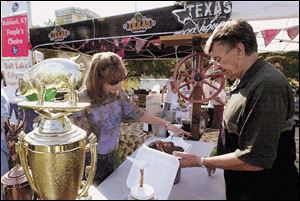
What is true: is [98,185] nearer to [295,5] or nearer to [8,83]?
[295,5]

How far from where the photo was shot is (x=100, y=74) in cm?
134

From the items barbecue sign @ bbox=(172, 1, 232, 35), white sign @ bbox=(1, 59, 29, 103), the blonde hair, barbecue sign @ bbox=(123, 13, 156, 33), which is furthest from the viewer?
white sign @ bbox=(1, 59, 29, 103)

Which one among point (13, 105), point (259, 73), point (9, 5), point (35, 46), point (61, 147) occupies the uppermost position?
point (9, 5)

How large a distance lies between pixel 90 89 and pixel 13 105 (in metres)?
1.81

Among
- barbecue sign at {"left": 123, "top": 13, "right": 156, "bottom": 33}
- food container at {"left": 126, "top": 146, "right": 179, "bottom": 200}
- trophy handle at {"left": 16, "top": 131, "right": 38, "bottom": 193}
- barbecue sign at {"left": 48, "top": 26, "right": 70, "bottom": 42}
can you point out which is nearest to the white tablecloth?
food container at {"left": 126, "top": 146, "right": 179, "bottom": 200}

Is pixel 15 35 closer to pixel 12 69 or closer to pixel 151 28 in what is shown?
pixel 12 69

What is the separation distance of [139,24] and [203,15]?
97cm

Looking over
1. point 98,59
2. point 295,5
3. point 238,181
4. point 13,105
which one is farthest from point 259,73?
point 13,105

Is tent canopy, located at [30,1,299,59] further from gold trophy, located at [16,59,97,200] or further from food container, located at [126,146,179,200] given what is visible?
gold trophy, located at [16,59,97,200]

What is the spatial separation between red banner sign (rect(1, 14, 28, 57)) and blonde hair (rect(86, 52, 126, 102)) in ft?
8.20

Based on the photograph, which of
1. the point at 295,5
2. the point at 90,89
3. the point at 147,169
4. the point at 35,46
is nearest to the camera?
the point at 147,169

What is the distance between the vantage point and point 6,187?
607 mm

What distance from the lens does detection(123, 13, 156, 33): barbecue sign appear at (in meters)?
2.99

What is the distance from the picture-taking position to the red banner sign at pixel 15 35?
3375 millimetres
